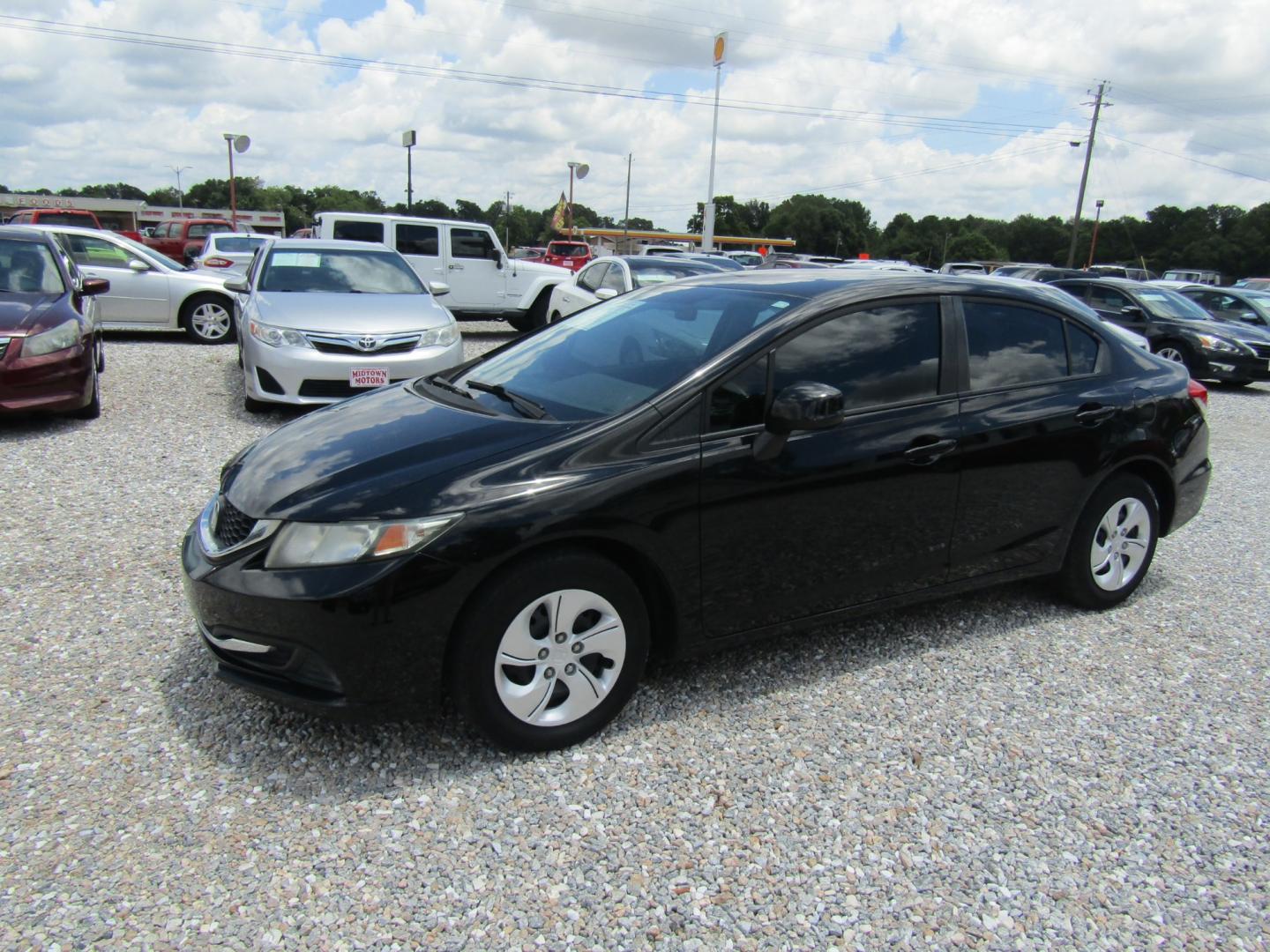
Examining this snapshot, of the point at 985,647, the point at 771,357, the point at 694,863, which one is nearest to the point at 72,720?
the point at 694,863

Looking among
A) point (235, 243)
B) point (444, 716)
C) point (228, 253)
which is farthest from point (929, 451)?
point (235, 243)

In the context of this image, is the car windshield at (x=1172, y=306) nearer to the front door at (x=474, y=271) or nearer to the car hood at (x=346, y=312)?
the front door at (x=474, y=271)

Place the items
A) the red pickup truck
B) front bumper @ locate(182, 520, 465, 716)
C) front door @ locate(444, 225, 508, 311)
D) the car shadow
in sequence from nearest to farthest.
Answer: front bumper @ locate(182, 520, 465, 716), the car shadow, front door @ locate(444, 225, 508, 311), the red pickup truck

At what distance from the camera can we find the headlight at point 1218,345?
13352 millimetres

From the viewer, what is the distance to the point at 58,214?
23219 mm

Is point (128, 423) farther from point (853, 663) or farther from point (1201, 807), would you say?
point (1201, 807)

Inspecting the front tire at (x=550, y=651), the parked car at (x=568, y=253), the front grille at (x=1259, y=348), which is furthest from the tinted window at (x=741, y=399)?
the parked car at (x=568, y=253)

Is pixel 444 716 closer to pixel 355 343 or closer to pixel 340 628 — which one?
pixel 340 628

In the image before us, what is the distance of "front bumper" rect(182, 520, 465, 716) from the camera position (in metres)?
2.59

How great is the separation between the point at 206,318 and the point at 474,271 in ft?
13.6

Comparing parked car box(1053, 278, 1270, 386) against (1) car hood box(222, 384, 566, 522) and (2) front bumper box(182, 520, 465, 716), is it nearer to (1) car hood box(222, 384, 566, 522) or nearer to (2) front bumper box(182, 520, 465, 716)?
(1) car hood box(222, 384, 566, 522)

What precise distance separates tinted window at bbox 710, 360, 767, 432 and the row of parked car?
0.89 meters

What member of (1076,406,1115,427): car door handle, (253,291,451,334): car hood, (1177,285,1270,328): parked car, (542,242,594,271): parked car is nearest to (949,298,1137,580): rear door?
(1076,406,1115,427): car door handle

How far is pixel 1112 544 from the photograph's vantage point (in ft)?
13.9
